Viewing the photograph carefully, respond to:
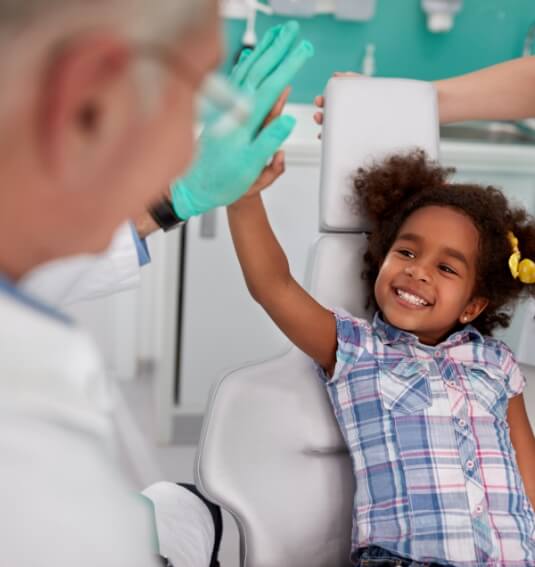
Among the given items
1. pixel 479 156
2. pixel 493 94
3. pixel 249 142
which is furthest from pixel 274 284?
pixel 479 156

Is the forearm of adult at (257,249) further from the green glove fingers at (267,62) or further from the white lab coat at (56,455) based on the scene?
the white lab coat at (56,455)

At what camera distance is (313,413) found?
134 cm

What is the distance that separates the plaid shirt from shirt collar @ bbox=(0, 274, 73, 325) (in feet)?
2.62

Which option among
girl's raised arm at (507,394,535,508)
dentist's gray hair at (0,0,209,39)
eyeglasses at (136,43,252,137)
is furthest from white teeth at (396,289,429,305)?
dentist's gray hair at (0,0,209,39)

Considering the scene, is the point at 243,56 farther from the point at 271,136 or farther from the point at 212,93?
the point at 212,93

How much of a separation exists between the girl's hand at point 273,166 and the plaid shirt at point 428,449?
0.97ft

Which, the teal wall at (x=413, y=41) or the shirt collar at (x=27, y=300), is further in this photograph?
the teal wall at (x=413, y=41)

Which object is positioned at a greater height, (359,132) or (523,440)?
(359,132)

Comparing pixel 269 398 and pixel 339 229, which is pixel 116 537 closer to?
pixel 269 398

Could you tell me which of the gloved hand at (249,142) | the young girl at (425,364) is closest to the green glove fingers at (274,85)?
the gloved hand at (249,142)

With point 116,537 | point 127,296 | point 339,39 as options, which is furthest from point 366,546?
point 339,39

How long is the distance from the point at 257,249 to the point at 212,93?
669mm

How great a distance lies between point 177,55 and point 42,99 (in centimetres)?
9

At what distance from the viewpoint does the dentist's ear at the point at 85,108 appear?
0.45 m
